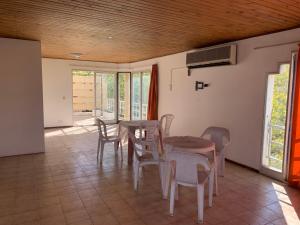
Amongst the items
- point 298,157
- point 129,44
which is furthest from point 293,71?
point 129,44

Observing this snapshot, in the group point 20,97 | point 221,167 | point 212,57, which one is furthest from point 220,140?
point 20,97

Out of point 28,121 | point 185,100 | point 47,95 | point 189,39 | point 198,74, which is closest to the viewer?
point 189,39

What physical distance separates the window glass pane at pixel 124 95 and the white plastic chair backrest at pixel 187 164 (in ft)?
21.9

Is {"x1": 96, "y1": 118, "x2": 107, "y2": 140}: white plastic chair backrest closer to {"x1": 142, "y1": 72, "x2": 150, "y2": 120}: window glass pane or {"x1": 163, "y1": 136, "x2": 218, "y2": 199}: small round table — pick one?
{"x1": 163, "y1": 136, "x2": 218, "y2": 199}: small round table

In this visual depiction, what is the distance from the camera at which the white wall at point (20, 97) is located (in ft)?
14.5

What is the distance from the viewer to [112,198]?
2943 mm

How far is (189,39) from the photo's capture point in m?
4.38

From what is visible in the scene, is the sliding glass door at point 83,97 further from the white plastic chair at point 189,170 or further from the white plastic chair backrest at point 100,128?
the white plastic chair at point 189,170

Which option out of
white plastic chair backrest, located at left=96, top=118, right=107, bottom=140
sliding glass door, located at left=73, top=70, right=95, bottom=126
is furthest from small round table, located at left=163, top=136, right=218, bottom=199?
sliding glass door, located at left=73, top=70, right=95, bottom=126

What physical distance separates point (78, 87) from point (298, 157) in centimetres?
705

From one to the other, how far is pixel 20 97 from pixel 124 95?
478 centimetres

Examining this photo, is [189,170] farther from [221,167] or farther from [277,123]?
[277,123]

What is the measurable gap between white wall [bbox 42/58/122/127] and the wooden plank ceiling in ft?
10.3

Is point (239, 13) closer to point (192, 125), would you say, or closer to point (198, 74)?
point (198, 74)
